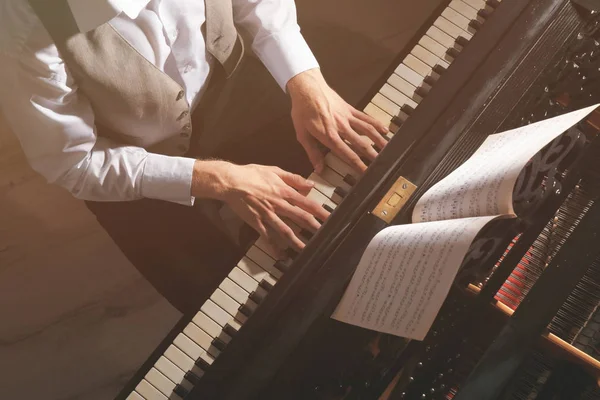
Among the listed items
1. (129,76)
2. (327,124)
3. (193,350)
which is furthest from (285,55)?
(193,350)

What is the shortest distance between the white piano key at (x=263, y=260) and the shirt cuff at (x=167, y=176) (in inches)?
9.1

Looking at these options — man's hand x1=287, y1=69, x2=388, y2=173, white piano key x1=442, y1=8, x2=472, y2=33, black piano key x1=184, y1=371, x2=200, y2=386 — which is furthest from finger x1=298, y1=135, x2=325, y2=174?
black piano key x1=184, y1=371, x2=200, y2=386

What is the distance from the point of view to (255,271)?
1268mm

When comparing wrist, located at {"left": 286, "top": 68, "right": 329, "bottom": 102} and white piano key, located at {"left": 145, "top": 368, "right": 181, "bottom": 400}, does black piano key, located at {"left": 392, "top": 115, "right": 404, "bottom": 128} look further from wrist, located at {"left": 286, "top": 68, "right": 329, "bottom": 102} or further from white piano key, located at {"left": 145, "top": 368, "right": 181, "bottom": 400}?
white piano key, located at {"left": 145, "top": 368, "right": 181, "bottom": 400}

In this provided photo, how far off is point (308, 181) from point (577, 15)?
662 mm

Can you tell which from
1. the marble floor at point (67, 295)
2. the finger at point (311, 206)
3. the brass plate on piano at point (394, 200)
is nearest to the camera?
the brass plate on piano at point (394, 200)

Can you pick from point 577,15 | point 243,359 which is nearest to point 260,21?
point 577,15

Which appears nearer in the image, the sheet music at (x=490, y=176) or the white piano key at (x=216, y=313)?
the sheet music at (x=490, y=176)

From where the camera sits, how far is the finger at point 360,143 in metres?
1.35

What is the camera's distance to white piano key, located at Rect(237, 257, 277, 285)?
1263mm

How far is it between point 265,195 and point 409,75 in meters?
0.44

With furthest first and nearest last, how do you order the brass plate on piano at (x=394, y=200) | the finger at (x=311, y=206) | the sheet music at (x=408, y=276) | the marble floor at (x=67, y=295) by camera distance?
1. the marble floor at (x=67, y=295)
2. the finger at (x=311, y=206)
3. the brass plate on piano at (x=394, y=200)
4. the sheet music at (x=408, y=276)

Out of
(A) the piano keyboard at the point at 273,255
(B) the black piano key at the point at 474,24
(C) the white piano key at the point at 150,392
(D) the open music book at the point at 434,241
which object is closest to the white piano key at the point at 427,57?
(A) the piano keyboard at the point at 273,255

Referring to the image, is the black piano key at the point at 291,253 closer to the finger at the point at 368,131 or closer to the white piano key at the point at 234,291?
the white piano key at the point at 234,291
